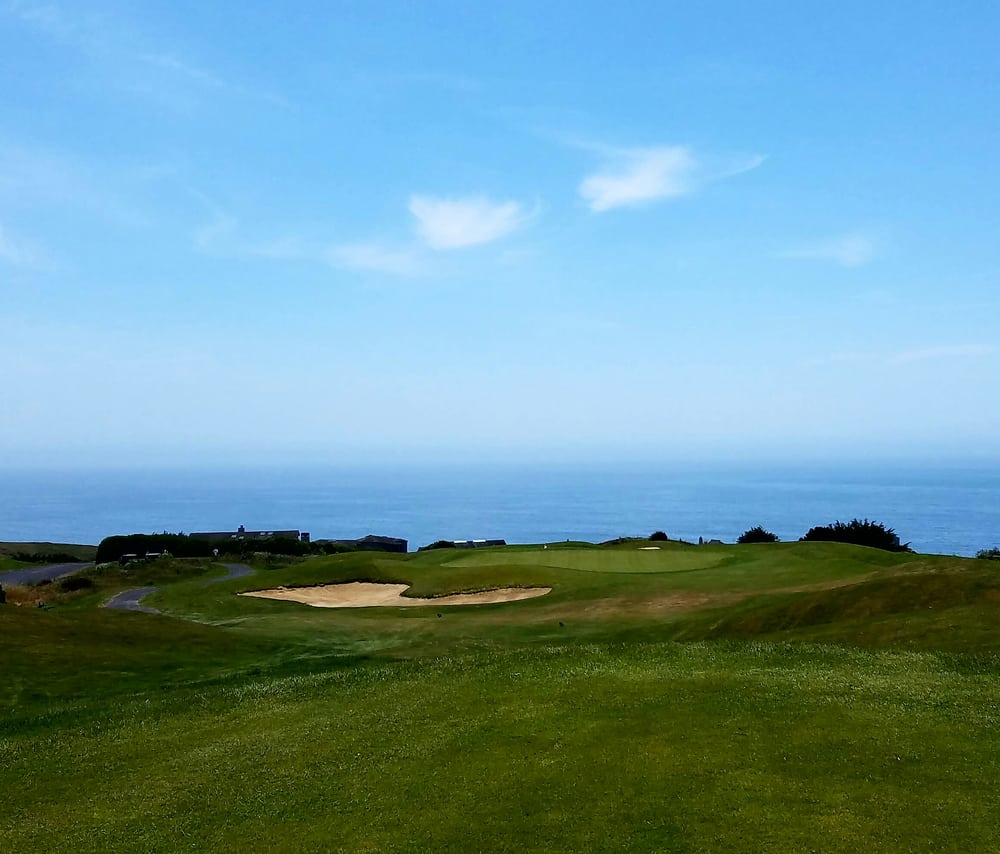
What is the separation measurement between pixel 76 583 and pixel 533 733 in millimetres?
48865

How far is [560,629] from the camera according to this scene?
30484 mm

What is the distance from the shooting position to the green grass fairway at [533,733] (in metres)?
11.0

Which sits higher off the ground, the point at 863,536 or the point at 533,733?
the point at 863,536

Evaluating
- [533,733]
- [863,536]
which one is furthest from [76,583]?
[863,536]

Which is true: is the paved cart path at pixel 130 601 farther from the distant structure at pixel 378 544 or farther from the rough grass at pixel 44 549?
the rough grass at pixel 44 549

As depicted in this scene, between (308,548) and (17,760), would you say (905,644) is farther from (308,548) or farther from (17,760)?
(308,548)

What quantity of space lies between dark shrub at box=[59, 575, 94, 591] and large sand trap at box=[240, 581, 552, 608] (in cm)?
1580

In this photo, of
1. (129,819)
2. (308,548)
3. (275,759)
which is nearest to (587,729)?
(275,759)

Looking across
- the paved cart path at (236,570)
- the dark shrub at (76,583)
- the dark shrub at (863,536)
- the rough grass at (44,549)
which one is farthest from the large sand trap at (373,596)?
the rough grass at (44,549)

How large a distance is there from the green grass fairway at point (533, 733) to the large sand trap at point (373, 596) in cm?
965

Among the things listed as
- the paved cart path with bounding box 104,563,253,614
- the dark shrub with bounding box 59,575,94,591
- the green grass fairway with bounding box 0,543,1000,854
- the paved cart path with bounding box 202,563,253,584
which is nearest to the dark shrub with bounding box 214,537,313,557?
the paved cart path with bounding box 202,563,253,584

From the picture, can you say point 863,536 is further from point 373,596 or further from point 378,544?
point 378,544

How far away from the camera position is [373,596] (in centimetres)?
4347

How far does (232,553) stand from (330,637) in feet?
187
